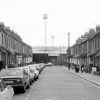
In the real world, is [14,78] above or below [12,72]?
below

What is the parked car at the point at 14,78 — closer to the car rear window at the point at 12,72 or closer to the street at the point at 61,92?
the car rear window at the point at 12,72

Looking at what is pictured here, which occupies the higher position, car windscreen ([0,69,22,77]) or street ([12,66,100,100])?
car windscreen ([0,69,22,77])

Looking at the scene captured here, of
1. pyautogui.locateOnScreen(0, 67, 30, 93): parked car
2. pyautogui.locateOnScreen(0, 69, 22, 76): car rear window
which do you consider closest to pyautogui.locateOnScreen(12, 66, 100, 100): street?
pyautogui.locateOnScreen(0, 67, 30, 93): parked car

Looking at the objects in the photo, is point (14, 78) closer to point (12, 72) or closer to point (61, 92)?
point (12, 72)

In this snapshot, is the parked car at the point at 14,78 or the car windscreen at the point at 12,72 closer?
the parked car at the point at 14,78

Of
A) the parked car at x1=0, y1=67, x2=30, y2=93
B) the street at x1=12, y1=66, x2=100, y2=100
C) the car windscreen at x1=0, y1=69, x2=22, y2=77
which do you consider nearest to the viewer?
the street at x1=12, y1=66, x2=100, y2=100

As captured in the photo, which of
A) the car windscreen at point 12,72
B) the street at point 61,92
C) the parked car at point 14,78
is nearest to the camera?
the street at point 61,92

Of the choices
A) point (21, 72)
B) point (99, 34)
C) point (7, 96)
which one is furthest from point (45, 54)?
point (7, 96)

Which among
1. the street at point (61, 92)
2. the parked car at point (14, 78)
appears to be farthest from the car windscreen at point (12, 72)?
the street at point (61, 92)

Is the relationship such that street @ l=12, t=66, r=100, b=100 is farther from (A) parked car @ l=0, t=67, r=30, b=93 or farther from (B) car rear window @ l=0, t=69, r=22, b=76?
(B) car rear window @ l=0, t=69, r=22, b=76

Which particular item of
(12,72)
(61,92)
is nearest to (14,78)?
(12,72)

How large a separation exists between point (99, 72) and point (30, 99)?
2419 cm

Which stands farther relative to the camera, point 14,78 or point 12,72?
point 12,72

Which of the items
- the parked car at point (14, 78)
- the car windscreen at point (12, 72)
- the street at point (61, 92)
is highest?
the car windscreen at point (12, 72)
